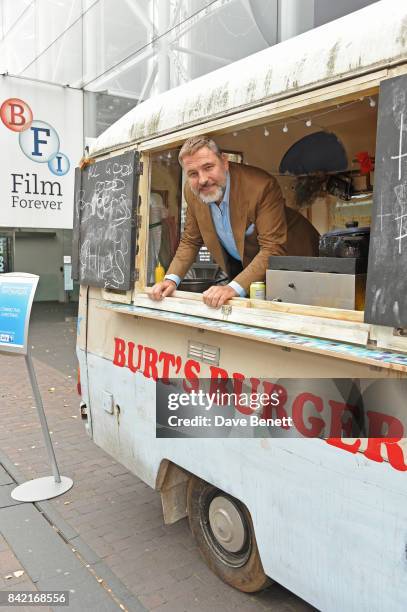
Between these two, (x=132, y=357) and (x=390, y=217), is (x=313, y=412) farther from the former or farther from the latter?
(x=132, y=357)

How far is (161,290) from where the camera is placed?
3035 mm

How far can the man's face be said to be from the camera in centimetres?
282

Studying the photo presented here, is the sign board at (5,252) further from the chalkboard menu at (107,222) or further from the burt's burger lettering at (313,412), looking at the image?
the burt's burger lettering at (313,412)

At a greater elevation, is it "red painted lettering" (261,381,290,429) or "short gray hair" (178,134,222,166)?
"short gray hair" (178,134,222,166)

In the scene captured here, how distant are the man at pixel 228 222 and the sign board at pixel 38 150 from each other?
21.8ft

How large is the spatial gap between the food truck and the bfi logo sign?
6.20 meters

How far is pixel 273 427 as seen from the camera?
7.63 ft

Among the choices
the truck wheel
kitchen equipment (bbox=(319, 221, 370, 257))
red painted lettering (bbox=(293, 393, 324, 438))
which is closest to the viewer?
red painted lettering (bbox=(293, 393, 324, 438))

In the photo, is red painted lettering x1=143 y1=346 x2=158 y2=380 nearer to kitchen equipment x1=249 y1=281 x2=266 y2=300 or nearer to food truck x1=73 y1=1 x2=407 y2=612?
food truck x1=73 y1=1 x2=407 y2=612

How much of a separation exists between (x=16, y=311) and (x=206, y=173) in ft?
6.45

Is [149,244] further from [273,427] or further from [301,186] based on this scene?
[301,186]

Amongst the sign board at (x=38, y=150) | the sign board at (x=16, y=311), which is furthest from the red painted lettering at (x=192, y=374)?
the sign board at (x=38, y=150)

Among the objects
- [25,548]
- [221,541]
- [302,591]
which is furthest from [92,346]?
[302,591]

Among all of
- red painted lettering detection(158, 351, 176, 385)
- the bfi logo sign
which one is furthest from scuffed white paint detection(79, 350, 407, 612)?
Answer: the bfi logo sign
